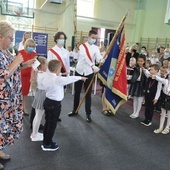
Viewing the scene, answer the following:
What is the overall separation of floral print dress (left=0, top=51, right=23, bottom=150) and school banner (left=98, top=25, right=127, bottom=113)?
179 cm

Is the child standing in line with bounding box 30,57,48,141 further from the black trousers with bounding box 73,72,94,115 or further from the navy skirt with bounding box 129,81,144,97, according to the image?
the navy skirt with bounding box 129,81,144,97

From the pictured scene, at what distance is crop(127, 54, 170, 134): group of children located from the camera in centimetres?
350

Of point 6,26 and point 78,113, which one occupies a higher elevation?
point 6,26

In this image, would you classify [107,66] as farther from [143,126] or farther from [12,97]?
[12,97]

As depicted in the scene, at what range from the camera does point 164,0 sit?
10.7m

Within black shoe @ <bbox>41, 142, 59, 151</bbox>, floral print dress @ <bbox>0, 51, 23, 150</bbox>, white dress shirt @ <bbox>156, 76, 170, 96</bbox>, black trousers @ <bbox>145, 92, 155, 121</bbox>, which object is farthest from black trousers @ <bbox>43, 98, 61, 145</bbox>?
black trousers @ <bbox>145, 92, 155, 121</bbox>

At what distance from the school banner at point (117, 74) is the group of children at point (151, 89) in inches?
24.2

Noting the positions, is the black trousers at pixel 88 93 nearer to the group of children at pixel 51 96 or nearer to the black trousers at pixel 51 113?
the group of children at pixel 51 96

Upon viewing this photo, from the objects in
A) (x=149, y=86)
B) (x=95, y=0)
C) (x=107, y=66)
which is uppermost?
(x=95, y=0)

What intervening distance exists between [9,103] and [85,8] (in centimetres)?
1025

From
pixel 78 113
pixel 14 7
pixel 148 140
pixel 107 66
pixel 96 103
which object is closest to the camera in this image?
pixel 148 140

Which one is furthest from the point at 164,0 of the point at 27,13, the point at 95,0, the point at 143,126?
the point at 143,126

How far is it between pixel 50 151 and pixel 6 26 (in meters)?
1.63

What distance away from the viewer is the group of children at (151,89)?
3496mm
